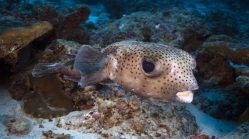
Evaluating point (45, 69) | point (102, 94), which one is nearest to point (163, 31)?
point (102, 94)

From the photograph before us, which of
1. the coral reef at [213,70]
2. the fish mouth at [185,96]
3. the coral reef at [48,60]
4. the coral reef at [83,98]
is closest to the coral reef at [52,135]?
the coral reef at [83,98]

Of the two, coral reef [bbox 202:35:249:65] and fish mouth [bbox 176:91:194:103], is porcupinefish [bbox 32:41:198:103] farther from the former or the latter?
coral reef [bbox 202:35:249:65]

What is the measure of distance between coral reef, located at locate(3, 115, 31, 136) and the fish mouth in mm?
3290

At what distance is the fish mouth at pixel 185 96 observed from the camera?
105 inches

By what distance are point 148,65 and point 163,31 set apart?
6.19 metres

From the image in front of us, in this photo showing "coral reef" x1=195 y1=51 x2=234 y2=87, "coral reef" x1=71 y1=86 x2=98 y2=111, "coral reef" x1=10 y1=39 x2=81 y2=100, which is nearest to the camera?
"coral reef" x1=71 y1=86 x2=98 y2=111

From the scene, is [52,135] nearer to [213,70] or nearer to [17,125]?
[17,125]

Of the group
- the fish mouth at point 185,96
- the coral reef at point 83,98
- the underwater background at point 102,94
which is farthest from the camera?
the coral reef at point 83,98

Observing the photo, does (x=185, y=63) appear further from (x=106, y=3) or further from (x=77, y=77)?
(x=106, y=3)

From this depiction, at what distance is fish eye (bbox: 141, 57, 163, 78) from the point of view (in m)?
2.68

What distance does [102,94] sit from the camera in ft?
16.2

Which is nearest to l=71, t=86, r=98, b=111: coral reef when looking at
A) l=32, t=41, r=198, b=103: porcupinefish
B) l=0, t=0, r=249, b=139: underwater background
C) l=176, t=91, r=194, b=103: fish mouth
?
l=0, t=0, r=249, b=139: underwater background

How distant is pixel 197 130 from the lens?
5574mm

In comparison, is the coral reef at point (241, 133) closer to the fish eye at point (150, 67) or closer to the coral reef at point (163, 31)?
the fish eye at point (150, 67)
